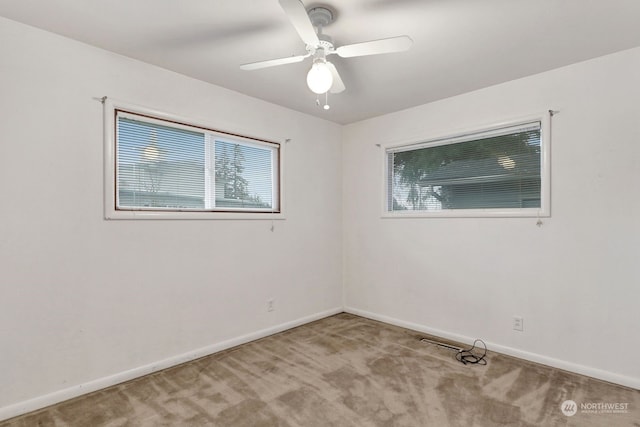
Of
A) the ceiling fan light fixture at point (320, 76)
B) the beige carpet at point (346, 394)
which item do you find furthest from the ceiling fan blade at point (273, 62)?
the beige carpet at point (346, 394)

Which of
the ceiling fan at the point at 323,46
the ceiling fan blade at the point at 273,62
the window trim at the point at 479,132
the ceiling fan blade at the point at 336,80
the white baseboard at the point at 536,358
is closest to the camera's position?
the ceiling fan at the point at 323,46

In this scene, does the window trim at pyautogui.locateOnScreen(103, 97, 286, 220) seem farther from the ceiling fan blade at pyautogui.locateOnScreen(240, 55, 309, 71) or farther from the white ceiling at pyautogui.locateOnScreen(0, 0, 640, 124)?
the ceiling fan blade at pyautogui.locateOnScreen(240, 55, 309, 71)

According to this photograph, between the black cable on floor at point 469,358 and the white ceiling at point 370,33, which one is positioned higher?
the white ceiling at point 370,33

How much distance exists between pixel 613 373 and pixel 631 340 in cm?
28

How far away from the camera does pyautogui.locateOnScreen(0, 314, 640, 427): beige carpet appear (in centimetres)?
198

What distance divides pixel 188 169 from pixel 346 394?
86.8 inches

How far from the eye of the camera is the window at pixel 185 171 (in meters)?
2.53

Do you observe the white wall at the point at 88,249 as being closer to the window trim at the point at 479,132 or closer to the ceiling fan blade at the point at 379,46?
the window trim at the point at 479,132

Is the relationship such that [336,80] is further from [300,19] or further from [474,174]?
[474,174]

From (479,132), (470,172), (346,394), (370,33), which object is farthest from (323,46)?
(346,394)

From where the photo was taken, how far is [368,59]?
2.51 meters

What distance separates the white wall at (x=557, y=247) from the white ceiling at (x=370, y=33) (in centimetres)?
27

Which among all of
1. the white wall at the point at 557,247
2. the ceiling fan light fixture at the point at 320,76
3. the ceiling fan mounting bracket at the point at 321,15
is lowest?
the white wall at the point at 557,247

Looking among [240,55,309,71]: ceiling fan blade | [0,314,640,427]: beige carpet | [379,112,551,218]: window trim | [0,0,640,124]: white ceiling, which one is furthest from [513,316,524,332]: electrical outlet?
[240,55,309,71]: ceiling fan blade
